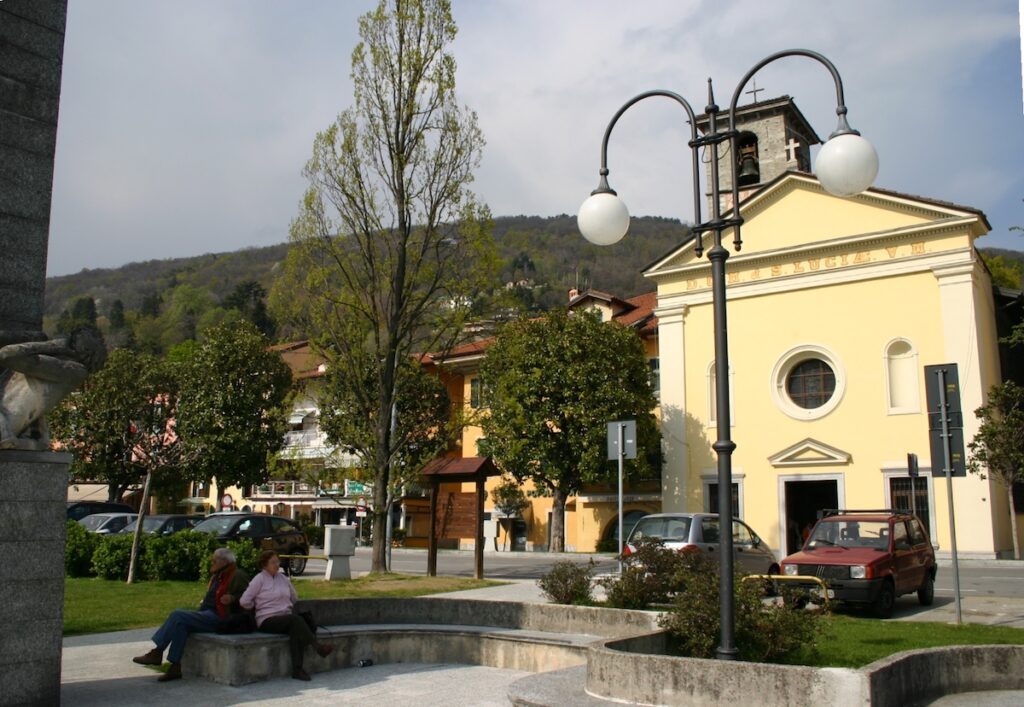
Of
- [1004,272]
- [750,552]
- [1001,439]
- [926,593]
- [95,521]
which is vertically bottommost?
[926,593]

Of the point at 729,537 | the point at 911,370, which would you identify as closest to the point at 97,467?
the point at 911,370

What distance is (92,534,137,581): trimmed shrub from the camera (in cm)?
1964

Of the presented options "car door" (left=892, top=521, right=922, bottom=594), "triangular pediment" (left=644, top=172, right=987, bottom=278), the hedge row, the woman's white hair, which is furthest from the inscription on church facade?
the woman's white hair

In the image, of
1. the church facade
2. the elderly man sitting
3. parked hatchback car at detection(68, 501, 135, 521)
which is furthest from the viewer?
parked hatchback car at detection(68, 501, 135, 521)

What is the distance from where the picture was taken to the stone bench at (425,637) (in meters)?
8.24

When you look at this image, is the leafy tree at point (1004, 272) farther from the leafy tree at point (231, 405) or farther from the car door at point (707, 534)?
the leafy tree at point (231, 405)

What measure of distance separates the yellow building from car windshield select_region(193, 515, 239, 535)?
17.9 m

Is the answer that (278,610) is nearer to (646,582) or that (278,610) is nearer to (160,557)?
(646,582)

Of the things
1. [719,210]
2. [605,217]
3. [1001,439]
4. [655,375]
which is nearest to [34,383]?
[605,217]

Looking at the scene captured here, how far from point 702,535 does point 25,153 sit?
12824 mm

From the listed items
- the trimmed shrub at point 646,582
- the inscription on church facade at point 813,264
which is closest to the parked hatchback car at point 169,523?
the trimmed shrub at point 646,582

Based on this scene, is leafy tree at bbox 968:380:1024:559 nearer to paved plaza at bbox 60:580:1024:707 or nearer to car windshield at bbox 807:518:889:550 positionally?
car windshield at bbox 807:518:889:550

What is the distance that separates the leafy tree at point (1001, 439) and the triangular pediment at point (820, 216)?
19.2ft

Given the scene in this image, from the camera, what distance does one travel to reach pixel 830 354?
31438 mm
